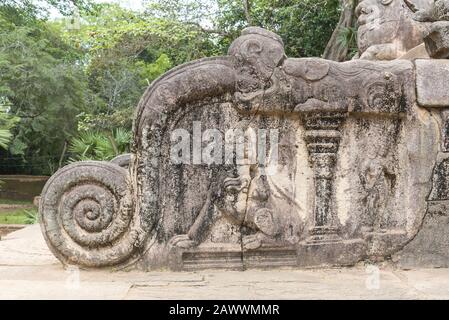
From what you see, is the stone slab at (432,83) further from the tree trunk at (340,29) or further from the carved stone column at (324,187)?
the tree trunk at (340,29)

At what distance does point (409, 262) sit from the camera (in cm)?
402

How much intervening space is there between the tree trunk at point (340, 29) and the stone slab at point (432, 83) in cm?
810

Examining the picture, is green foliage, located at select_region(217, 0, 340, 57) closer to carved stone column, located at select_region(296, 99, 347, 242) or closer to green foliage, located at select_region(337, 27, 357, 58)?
green foliage, located at select_region(337, 27, 357, 58)

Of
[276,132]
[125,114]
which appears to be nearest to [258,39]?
[276,132]

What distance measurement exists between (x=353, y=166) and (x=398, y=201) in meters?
0.41

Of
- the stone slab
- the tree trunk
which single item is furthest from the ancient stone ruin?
the tree trunk

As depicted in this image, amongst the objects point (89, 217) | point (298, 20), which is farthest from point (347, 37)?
point (89, 217)

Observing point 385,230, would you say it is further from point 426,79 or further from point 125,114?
point 125,114

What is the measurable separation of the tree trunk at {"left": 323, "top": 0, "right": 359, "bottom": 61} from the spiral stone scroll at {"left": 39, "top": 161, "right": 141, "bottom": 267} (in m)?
9.06

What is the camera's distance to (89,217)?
3.83 metres

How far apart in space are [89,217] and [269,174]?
128cm

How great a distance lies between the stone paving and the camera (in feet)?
10.7

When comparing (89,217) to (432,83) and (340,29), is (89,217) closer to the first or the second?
(432,83)

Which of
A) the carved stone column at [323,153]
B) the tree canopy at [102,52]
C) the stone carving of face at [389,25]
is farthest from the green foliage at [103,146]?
the carved stone column at [323,153]
